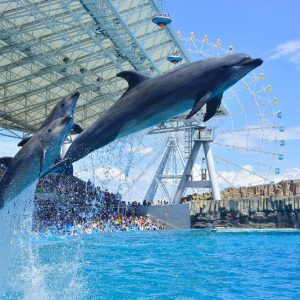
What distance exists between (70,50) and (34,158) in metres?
20.9

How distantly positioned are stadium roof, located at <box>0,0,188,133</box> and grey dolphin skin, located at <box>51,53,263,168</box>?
15.6 metres

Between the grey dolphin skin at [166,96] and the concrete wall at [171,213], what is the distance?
94.9 ft

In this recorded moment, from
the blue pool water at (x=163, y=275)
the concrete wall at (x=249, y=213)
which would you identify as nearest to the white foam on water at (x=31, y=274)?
the blue pool water at (x=163, y=275)

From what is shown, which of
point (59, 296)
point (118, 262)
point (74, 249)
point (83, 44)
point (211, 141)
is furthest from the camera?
point (211, 141)

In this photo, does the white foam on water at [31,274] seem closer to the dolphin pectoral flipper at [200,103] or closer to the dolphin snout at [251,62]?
the dolphin pectoral flipper at [200,103]

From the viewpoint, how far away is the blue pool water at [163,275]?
8.78m

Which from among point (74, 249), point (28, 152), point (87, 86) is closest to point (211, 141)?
point (87, 86)

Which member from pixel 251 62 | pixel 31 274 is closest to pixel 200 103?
pixel 251 62

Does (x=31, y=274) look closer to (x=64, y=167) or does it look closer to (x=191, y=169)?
(x=64, y=167)

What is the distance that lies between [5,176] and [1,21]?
1776 cm

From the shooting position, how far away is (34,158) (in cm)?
580

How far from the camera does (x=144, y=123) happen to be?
5.47 metres

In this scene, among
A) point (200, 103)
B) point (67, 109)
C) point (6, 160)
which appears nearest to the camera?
point (200, 103)

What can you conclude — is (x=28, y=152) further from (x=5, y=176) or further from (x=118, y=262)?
(x=118, y=262)
